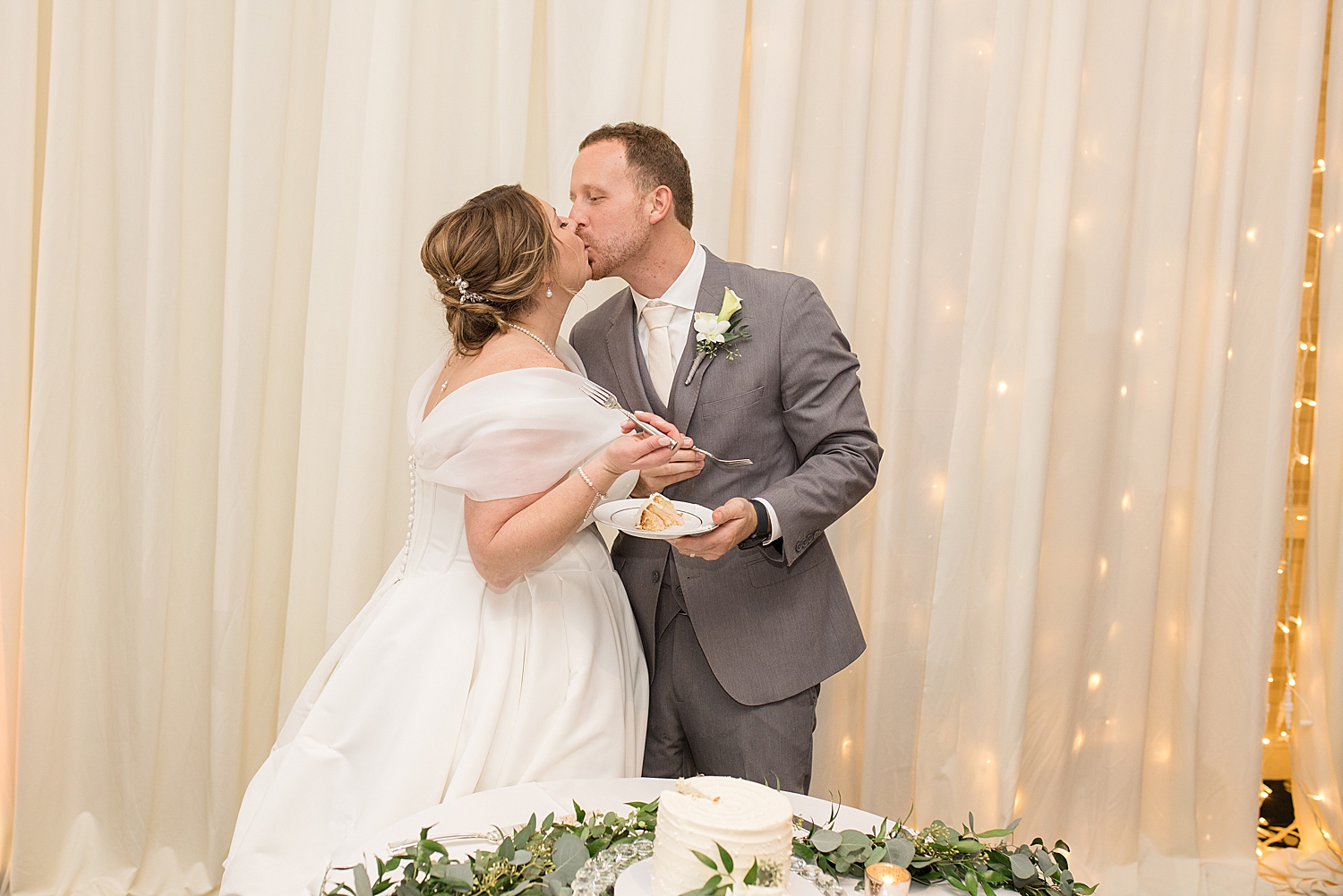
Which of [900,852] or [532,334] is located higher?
[532,334]

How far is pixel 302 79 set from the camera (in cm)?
258

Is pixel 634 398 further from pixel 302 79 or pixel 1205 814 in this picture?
pixel 1205 814

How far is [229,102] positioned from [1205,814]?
3.46m

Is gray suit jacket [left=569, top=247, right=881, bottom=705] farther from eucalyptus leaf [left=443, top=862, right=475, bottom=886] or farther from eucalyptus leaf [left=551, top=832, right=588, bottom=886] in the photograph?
eucalyptus leaf [left=443, top=862, right=475, bottom=886]

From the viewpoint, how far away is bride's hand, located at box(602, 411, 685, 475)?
1659 mm

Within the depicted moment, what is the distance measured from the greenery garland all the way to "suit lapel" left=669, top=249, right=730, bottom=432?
89 centimetres

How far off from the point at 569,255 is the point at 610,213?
5.6 inches

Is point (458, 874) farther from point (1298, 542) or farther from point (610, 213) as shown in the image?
point (1298, 542)

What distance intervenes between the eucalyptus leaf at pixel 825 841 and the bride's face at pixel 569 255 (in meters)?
1.23

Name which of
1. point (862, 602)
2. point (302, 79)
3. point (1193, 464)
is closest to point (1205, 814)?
point (1193, 464)

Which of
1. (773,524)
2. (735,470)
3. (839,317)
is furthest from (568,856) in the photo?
(839,317)

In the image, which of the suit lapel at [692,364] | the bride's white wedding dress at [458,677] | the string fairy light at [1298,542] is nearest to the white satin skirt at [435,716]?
the bride's white wedding dress at [458,677]

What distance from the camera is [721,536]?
5.74 ft

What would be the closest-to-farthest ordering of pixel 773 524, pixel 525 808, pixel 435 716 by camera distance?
pixel 525 808 < pixel 435 716 < pixel 773 524
